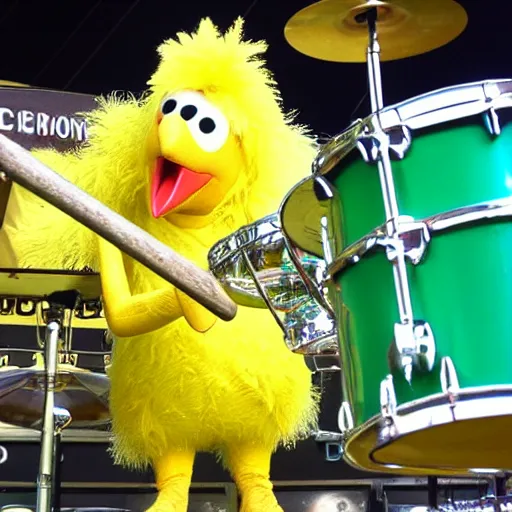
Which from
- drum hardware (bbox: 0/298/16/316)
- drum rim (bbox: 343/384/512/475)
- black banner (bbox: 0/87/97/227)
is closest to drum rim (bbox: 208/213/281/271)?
drum rim (bbox: 343/384/512/475)

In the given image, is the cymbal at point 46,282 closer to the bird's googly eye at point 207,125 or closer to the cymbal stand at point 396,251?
the bird's googly eye at point 207,125

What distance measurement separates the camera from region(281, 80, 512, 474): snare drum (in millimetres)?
1068

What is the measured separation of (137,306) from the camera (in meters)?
1.76

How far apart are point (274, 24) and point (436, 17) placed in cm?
158

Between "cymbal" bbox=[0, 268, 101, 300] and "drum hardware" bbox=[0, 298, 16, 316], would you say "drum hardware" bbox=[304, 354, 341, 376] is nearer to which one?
"cymbal" bbox=[0, 268, 101, 300]

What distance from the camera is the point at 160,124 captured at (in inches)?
73.9

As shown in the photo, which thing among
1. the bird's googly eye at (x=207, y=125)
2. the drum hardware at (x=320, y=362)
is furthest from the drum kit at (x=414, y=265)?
the drum hardware at (x=320, y=362)

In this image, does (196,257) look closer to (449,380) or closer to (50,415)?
(50,415)

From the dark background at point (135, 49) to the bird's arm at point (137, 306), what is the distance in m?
1.44

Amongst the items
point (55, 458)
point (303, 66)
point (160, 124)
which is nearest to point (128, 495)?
point (55, 458)

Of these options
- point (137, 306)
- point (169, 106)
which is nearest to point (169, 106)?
point (169, 106)

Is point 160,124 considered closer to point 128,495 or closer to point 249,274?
point 249,274

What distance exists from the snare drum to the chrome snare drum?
340 mm

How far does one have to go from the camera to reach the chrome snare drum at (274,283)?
5.26ft
